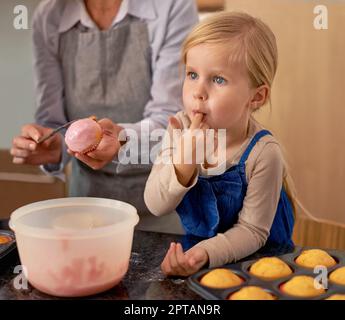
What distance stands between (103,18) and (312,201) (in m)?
0.97

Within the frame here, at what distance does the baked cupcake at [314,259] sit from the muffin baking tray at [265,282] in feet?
0.03

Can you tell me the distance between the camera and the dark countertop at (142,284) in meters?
0.80

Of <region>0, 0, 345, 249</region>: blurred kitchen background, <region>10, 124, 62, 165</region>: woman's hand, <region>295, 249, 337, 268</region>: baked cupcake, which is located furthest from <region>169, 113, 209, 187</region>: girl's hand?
<region>0, 0, 345, 249</region>: blurred kitchen background

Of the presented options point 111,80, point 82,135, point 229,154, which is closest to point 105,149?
point 82,135

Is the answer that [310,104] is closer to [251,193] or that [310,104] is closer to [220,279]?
[251,193]

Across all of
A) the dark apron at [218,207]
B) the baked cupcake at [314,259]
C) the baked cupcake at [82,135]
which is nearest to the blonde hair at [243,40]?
Result: the dark apron at [218,207]

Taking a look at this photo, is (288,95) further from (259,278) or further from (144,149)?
(259,278)

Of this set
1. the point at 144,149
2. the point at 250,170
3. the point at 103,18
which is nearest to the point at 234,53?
the point at 250,170

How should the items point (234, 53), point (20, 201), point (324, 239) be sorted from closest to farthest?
point (234, 53)
point (324, 239)
point (20, 201)

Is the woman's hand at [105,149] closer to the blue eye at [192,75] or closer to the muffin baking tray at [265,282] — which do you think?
the blue eye at [192,75]

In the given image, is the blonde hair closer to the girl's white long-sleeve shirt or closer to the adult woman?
the girl's white long-sleeve shirt

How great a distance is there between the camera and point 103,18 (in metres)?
1.42

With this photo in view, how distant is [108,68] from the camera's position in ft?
4.60
